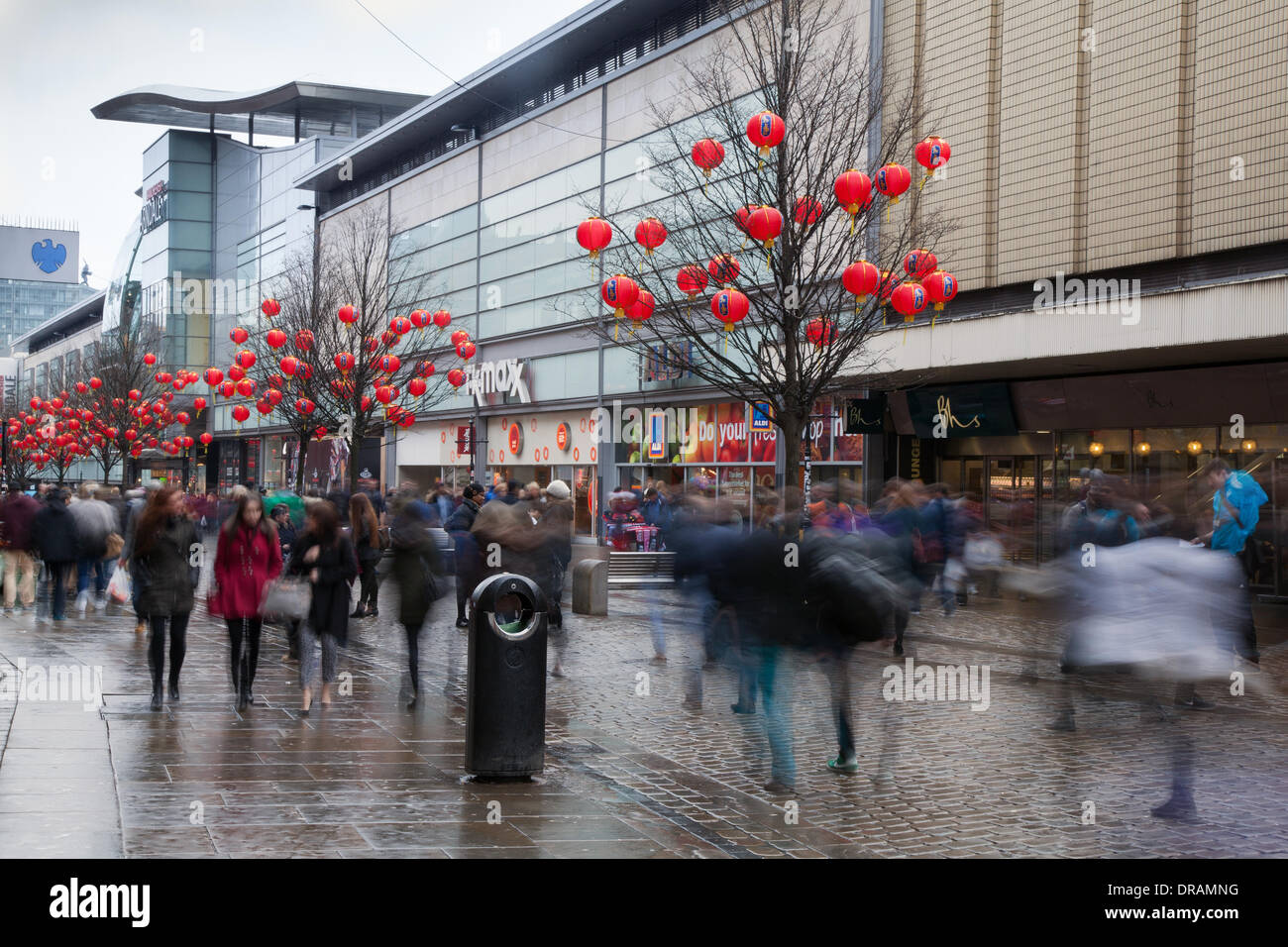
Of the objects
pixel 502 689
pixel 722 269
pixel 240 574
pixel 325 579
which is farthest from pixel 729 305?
pixel 502 689

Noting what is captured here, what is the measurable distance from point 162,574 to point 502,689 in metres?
3.82

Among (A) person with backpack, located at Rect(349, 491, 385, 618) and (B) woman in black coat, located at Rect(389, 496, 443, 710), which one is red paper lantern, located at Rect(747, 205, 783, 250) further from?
(B) woman in black coat, located at Rect(389, 496, 443, 710)

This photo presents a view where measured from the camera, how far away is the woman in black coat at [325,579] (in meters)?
10.5

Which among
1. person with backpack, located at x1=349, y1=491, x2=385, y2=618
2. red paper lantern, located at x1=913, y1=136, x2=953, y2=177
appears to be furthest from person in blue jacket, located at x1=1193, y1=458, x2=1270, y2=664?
person with backpack, located at x1=349, y1=491, x2=385, y2=618

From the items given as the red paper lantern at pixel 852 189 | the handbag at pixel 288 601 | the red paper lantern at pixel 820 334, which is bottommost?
the handbag at pixel 288 601

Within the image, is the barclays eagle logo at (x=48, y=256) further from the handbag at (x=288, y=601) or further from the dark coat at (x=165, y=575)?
the handbag at (x=288, y=601)

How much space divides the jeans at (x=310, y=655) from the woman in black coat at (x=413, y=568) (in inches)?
25.6

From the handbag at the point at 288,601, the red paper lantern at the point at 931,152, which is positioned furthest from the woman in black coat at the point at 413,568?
the red paper lantern at the point at 931,152

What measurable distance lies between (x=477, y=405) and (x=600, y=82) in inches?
437

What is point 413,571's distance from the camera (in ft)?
36.1

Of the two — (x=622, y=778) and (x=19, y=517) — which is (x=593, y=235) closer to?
(x=19, y=517)

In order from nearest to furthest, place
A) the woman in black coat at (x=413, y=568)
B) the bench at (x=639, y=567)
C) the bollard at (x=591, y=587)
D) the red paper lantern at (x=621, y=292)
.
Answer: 1. the woman in black coat at (x=413, y=568)
2. the red paper lantern at (x=621, y=292)
3. the bollard at (x=591, y=587)
4. the bench at (x=639, y=567)
